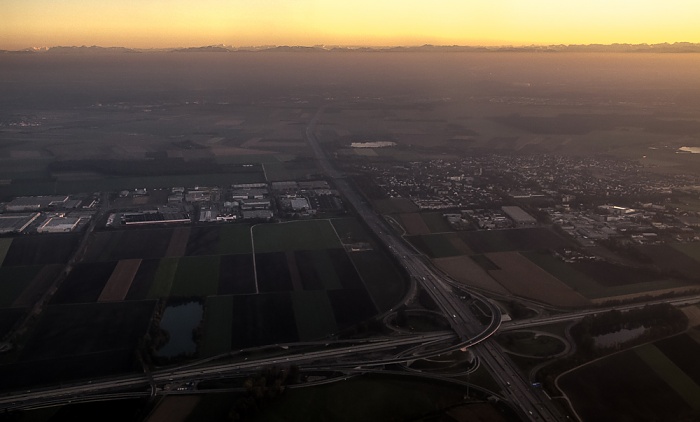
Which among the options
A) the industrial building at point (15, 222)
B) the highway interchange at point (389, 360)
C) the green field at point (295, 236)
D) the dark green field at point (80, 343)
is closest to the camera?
the highway interchange at point (389, 360)

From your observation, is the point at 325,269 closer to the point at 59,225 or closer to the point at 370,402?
the point at 370,402

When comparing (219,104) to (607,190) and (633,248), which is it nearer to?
(607,190)

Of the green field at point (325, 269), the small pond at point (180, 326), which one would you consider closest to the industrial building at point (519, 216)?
the green field at point (325, 269)

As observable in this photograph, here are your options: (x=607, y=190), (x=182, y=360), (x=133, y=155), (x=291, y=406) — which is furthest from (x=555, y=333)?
(x=133, y=155)

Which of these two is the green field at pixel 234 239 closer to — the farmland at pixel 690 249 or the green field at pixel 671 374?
the green field at pixel 671 374

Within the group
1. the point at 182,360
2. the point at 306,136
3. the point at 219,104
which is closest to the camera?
Result: the point at 182,360

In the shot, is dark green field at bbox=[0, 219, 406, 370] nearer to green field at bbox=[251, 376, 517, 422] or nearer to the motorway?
the motorway
